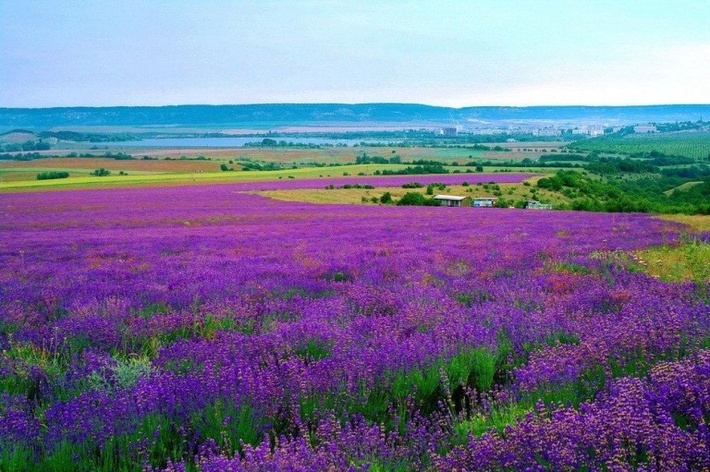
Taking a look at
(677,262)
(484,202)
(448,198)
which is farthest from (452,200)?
(677,262)

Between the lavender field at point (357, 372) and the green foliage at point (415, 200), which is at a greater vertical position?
the lavender field at point (357, 372)

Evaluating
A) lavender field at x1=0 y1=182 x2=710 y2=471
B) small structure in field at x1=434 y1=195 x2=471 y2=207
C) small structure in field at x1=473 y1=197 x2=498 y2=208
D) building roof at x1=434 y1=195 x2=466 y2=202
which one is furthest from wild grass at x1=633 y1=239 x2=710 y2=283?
building roof at x1=434 y1=195 x2=466 y2=202

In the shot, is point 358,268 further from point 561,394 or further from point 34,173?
point 34,173

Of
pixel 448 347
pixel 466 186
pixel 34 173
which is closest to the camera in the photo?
pixel 448 347

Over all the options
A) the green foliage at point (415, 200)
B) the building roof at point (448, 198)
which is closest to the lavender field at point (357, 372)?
the green foliage at point (415, 200)

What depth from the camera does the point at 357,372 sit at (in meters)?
3.78

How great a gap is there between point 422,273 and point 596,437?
580 centimetres

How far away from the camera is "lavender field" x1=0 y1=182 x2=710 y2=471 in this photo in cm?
260

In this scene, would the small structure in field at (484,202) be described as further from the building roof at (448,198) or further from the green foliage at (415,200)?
the green foliage at (415,200)

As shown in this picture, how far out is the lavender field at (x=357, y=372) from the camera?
2602 millimetres

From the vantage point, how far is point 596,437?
243 cm

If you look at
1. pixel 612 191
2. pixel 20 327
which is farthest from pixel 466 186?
pixel 20 327

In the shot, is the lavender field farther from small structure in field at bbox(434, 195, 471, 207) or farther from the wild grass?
small structure in field at bbox(434, 195, 471, 207)

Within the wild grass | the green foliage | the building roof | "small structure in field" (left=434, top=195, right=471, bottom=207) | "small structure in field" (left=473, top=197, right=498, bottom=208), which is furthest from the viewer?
the building roof
